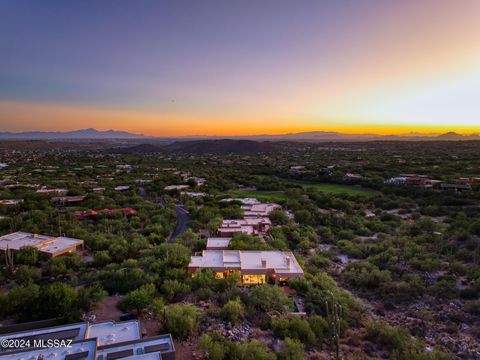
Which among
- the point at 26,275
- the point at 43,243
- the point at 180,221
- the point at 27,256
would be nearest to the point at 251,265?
the point at 26,275

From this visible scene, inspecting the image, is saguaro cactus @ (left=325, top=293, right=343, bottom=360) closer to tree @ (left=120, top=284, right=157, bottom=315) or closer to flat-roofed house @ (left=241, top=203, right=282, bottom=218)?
tree @ (left=120, top=284, right=157, bottom=315)

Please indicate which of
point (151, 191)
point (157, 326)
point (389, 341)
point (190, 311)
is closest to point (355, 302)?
point (389, 341)

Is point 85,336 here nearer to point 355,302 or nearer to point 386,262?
point 355,302

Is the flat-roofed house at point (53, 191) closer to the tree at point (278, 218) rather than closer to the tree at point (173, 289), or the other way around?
the tree at point (278, 218)

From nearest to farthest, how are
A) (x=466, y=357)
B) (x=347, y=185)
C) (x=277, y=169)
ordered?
1. (x=466, y=357)
2. (x=347, y=185)
3. (x=277, y=169)

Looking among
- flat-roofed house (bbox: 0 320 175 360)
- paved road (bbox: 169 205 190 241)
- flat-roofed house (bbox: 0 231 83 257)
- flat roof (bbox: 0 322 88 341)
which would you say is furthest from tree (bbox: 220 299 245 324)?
flat-roofed house (bbox: 0 231 83 257)

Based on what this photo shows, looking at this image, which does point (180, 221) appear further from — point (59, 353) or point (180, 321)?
point (59, 353)
